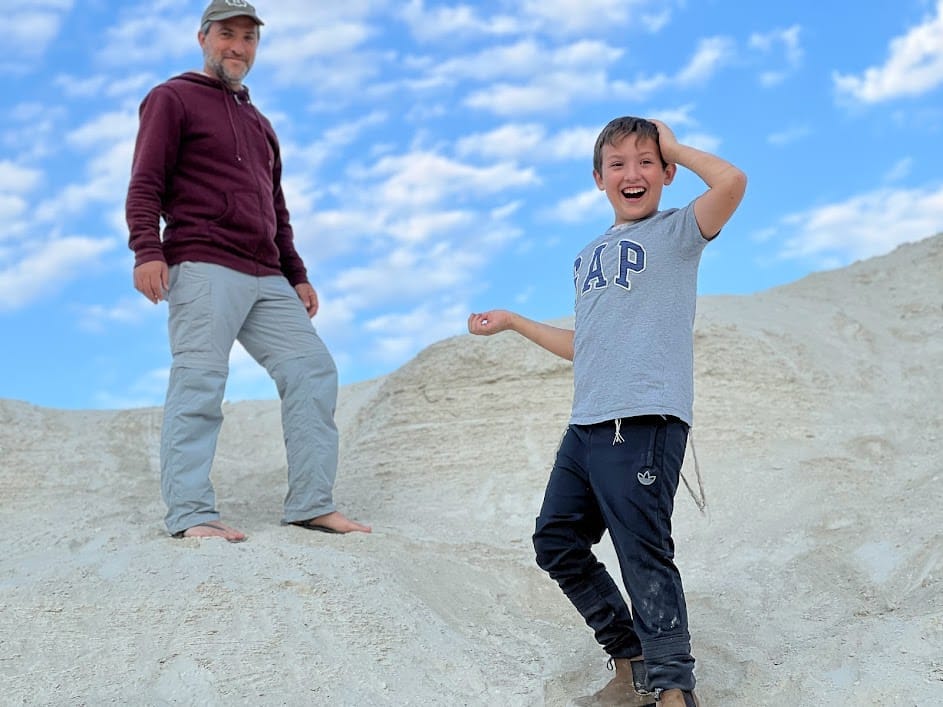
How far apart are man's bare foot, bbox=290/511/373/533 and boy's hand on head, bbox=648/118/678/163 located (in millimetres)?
2661

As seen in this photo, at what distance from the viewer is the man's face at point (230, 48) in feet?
16.2

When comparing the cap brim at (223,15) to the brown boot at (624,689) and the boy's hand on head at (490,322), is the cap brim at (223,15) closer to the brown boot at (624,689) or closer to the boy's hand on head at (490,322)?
the boy's hand on head at (490,322)

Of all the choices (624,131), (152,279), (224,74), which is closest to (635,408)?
(624,131)

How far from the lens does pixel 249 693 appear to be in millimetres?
3326

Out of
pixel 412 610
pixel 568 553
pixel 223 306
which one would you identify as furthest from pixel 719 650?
pixel 223 306

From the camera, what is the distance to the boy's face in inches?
123

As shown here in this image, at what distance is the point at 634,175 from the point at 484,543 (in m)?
2.80

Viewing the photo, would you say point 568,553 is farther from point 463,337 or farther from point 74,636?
point 463,337

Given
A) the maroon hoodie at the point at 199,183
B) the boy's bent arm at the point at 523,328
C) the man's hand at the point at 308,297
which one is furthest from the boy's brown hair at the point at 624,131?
the man's hand at the point at 308,297

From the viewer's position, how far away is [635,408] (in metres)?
2.93

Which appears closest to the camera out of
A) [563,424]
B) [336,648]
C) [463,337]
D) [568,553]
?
[568,553]

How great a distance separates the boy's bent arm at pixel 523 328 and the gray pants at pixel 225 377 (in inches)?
70.8

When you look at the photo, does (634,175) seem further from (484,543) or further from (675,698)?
(484,543)

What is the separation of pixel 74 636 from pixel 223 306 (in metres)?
1.73
